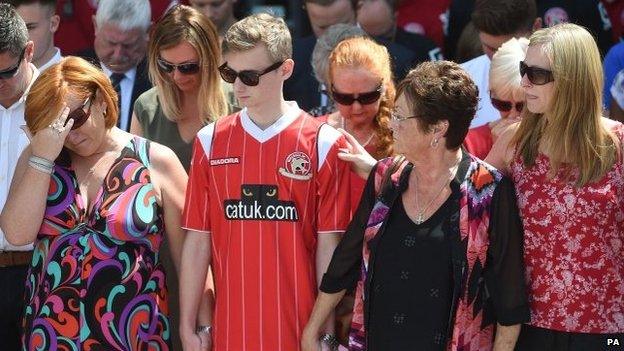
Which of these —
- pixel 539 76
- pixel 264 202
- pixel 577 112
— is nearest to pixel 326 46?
pixel 264 202

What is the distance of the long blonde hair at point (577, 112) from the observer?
3883 millimetres

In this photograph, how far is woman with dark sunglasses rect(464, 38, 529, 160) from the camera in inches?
182

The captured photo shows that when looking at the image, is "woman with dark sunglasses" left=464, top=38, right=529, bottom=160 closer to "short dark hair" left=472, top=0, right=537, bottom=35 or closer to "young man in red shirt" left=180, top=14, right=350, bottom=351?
"young man in red shirt" left=180, top=14, right=350, bottom=351

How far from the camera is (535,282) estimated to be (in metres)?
3.99

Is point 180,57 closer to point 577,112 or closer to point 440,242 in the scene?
point 440,242

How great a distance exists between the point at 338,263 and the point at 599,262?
855 millimetres

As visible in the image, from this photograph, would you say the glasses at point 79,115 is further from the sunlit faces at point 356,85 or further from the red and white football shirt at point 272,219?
the sunlit faces at point 356,85

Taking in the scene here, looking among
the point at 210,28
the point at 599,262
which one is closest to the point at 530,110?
the point at 599,262

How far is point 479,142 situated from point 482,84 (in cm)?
104

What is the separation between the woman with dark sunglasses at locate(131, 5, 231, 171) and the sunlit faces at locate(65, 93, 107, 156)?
620 mm

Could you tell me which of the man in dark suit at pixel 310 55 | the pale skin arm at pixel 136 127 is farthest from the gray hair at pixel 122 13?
the pale skin arm at pixel 136 127

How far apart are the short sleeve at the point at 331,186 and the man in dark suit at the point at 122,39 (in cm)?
199

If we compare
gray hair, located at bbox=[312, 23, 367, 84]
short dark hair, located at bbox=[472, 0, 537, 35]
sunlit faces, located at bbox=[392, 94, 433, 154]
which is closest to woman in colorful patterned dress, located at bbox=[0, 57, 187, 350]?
sunlit faces, located at bbox=[392, 94, 433, 154]

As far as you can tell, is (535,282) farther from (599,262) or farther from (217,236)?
(217,236)
